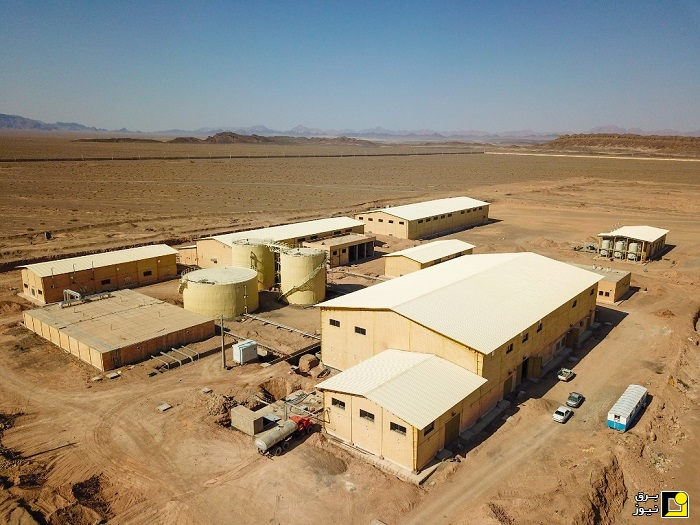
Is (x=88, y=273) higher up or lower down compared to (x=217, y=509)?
higher up

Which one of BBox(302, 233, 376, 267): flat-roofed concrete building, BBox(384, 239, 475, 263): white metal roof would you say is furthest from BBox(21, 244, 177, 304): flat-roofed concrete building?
BBox(384, 239, 475, 263): white metal roof

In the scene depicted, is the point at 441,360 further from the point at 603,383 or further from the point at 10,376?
the point at 10,376

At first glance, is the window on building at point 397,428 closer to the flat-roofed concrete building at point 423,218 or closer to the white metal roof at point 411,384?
the white metal roof at point 411,384

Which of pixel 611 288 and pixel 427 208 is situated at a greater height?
pixel 427 208

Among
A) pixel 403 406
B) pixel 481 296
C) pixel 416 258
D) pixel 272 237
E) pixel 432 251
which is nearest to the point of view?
pixel 403 406

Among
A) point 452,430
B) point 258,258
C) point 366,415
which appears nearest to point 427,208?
point 258,258

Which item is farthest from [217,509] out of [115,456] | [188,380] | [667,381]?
[667,381]

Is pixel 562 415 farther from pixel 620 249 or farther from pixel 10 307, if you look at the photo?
pixel 10 307
